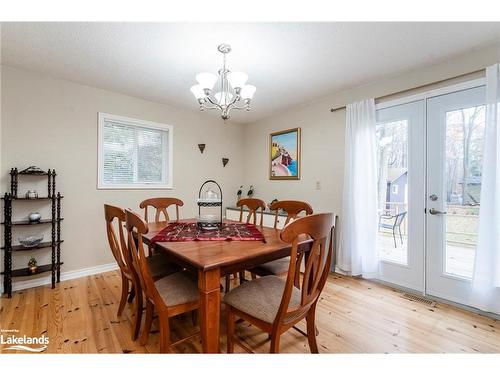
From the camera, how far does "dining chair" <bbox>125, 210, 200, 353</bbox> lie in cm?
137

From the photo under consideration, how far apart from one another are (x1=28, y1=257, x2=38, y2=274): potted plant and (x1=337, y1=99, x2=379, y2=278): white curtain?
137 inches

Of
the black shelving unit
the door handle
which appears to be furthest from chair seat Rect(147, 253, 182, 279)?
the door handle

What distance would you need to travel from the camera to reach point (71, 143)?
2.86 m

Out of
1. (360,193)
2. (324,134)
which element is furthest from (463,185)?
(324,134)

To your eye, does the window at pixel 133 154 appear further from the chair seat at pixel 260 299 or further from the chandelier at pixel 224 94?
the chair seat at pixel 260 299

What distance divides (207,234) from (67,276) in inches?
86.0

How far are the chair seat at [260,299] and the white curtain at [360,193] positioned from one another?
159 centimetres

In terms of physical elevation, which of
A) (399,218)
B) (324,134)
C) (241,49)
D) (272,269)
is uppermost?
(241,49)

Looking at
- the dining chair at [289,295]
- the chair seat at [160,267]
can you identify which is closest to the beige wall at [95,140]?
the chair seat at [160,267]

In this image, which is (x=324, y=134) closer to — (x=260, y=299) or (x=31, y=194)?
(x=260, y=299)

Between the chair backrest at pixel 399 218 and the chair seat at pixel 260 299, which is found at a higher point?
the chair backrest at pixel 399 218

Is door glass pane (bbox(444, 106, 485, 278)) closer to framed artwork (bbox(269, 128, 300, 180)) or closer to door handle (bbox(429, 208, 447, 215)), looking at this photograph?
door handle (bbox(429, 208, 447, 215))

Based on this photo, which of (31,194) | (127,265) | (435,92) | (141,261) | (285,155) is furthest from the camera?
(285,155)

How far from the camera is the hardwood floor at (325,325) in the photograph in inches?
64.7
